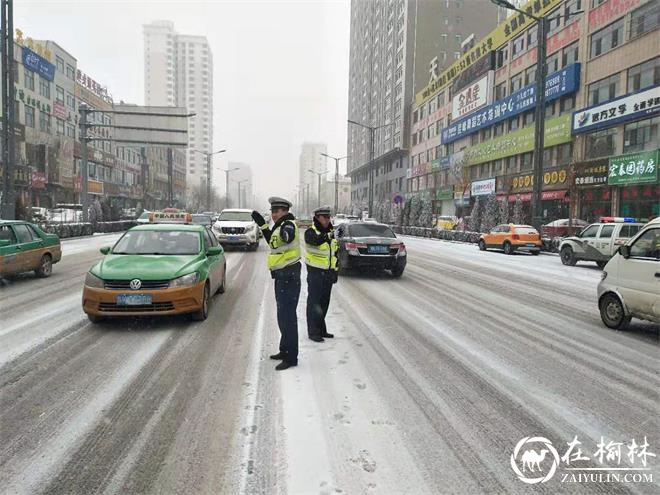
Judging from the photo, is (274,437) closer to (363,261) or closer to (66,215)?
(363,261)

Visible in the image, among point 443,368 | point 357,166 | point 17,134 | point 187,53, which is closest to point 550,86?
point 443,368

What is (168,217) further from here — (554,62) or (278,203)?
(554,62)

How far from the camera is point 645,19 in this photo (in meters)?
27.2

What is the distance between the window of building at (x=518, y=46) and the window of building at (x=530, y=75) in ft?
8.26

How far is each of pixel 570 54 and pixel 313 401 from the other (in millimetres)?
38875

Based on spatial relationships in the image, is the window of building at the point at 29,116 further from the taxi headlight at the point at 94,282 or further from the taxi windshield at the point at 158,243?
the taxi headlight at the point at 94,282

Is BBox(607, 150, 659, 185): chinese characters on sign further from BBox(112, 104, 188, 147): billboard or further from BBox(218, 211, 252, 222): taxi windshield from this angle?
BBox(112, 104, 188, 147): billboard

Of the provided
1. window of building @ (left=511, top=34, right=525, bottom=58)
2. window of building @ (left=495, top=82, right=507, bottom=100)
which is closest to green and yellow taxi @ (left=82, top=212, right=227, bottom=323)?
window of building @ (left=511, top=34, right=525, bottom=58)

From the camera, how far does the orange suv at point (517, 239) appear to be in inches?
822

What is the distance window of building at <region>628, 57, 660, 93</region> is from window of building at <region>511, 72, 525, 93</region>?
13425 mm

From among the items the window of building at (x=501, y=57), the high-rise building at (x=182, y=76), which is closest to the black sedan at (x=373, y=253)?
the window of building at (x=501, y=57)

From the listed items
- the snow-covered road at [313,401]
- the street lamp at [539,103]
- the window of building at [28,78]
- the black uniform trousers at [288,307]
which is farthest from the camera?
the window of building at [28,78]

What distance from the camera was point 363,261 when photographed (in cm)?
1177

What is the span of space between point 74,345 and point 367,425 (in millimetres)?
3849
